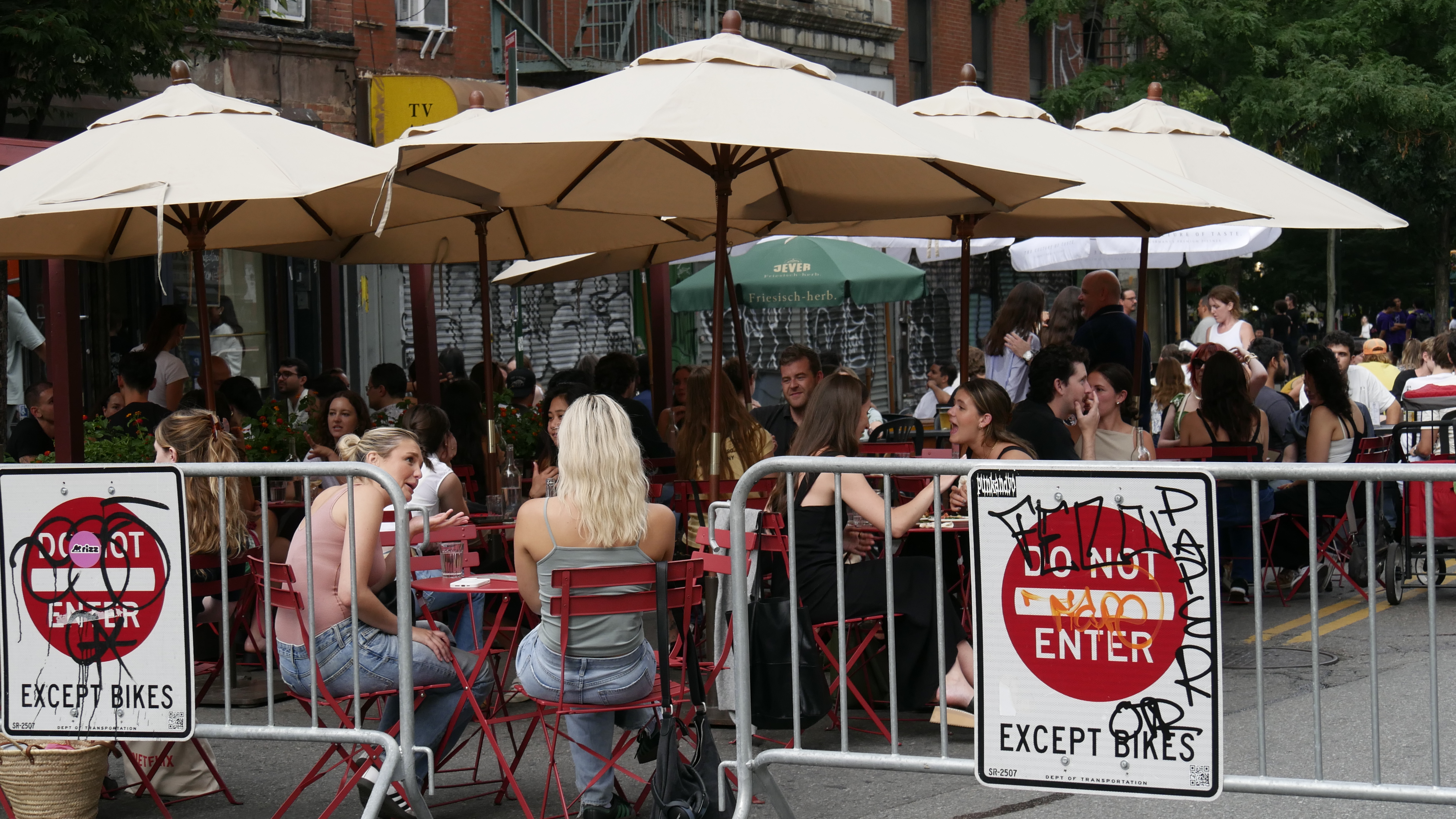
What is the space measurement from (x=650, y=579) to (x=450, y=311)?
51.7ft

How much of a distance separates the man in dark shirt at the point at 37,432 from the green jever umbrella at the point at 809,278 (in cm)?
698

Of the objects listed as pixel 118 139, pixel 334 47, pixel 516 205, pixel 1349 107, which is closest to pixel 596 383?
pixel 516 205

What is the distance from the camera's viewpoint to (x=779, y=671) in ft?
16.5

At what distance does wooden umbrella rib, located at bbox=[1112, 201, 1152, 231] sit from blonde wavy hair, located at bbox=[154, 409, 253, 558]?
529 cm

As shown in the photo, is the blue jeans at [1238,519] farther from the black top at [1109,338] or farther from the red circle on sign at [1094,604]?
the red circle on sign at [1094,604]

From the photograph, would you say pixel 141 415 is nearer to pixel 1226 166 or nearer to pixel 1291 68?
pixel 1226 166

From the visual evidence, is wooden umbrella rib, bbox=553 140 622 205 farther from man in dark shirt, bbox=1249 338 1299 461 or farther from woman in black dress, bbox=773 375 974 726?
man in dark shirt, bbox=1249 338 1299 461

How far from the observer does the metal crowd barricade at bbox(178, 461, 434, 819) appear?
4719mm

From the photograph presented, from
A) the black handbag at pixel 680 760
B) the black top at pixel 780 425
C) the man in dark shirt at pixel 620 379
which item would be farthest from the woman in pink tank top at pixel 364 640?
the man in dark shirt at pixel 620 379

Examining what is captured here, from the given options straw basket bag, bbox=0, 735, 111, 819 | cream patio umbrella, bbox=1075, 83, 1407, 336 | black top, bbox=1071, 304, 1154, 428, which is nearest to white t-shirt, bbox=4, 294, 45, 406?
straw basket bag, bbox=0, 735, 111, 819

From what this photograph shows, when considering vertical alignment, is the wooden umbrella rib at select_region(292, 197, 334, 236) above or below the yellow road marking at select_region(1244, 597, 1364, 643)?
above

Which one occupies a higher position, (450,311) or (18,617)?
(450,311)

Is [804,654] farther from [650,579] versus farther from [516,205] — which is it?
[516,205]

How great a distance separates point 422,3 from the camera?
19.1 meters
